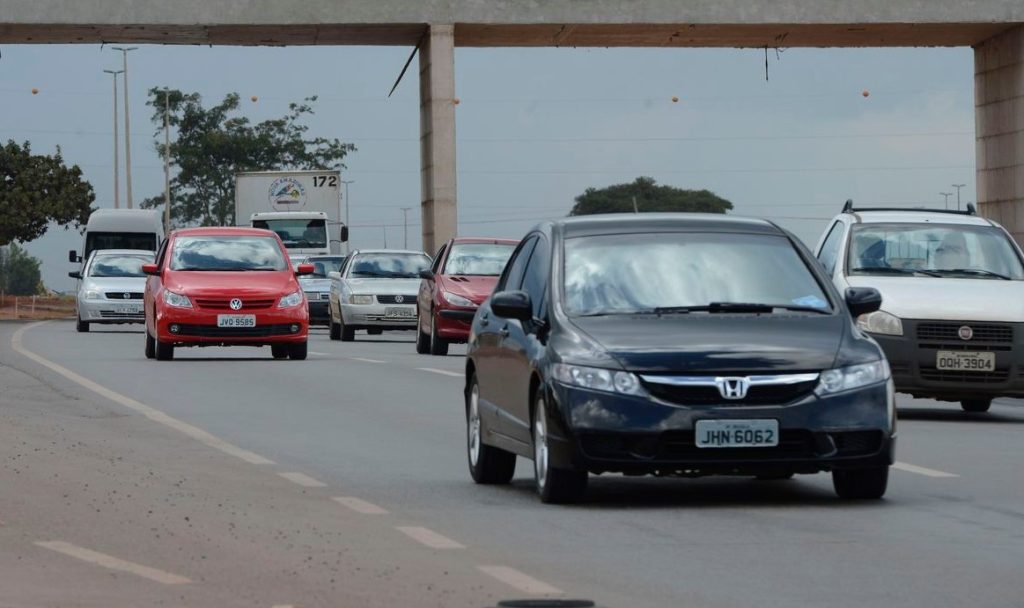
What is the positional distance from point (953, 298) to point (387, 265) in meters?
22.1

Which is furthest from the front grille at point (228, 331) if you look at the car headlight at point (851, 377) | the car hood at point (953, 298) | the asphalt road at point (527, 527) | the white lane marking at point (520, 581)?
the white lane marking at point (520, 581)

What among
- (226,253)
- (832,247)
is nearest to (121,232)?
(226,253)

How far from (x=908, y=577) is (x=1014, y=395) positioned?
1023 cm

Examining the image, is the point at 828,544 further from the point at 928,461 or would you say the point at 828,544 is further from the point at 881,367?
the point at 928,461

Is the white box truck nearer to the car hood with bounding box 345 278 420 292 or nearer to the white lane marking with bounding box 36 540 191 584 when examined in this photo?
the car hood with bounding box 345 278 420 292

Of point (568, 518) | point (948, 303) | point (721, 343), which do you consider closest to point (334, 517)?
point (568, 518)

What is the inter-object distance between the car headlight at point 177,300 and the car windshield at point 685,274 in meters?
17.5

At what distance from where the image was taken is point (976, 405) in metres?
20.8

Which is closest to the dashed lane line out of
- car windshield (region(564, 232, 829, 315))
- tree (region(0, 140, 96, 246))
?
car windshield (region(564, 232, 829, 315))

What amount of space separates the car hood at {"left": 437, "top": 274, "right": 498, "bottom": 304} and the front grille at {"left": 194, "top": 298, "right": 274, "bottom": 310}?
3.90 m

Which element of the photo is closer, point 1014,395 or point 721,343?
point 721,343

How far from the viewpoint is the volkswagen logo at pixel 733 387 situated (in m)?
11.3

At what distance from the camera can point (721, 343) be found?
37.6 ft
